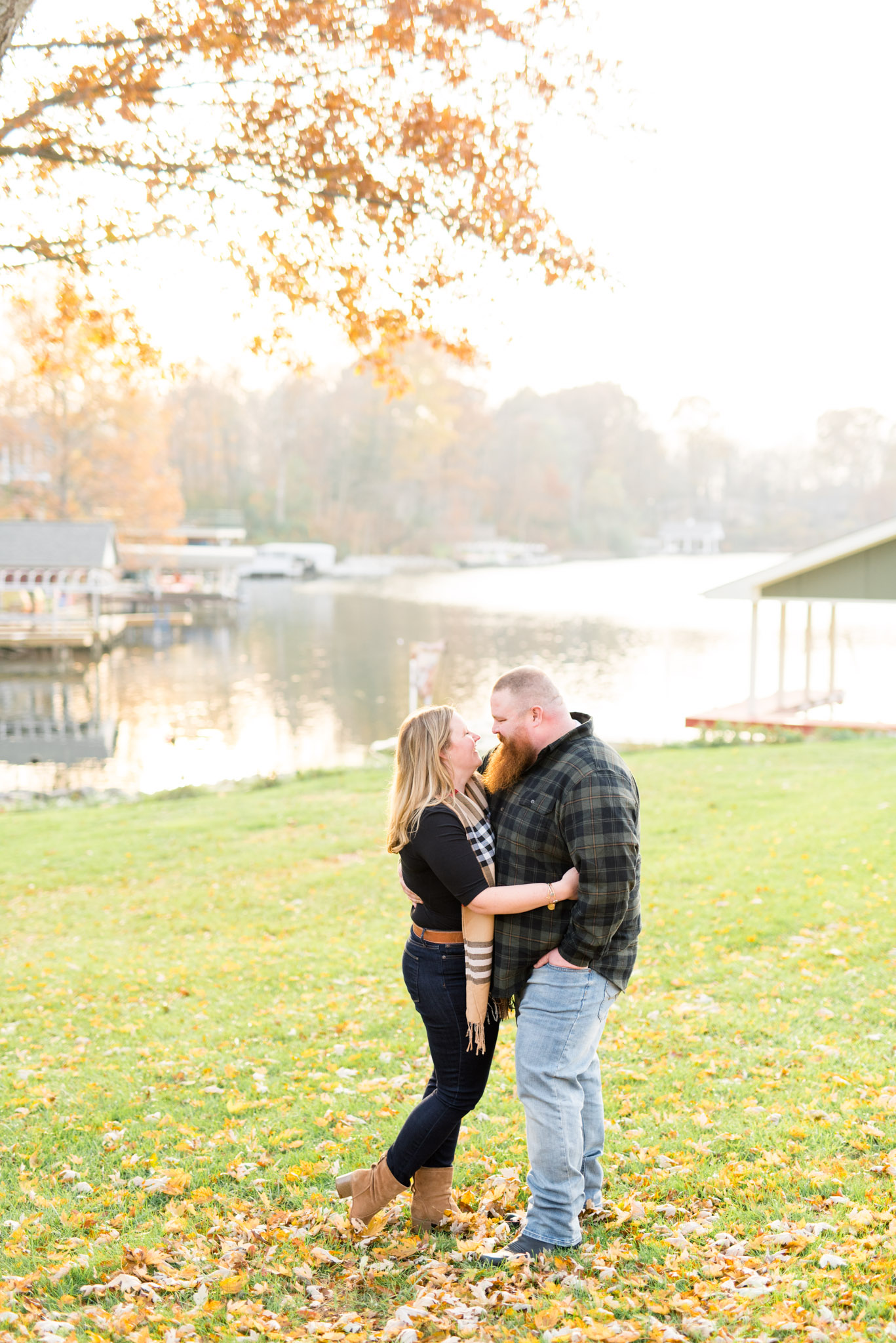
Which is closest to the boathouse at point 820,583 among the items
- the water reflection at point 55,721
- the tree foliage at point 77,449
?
the water reflection at point 55,721

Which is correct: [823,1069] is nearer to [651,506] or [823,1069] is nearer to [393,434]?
[393,434]

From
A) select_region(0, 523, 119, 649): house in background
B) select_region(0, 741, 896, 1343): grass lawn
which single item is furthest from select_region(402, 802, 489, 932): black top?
select_region(0, 523, 119, 649): house in background

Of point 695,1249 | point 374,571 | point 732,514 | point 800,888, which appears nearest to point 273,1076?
point 695,1249

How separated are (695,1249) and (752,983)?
3.44 metres

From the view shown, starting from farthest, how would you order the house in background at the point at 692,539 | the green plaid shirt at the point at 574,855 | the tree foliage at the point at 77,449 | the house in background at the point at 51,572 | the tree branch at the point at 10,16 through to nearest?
the house in background at the point at 692,539, the tree foliage at the point at 77,449, the house in background at the point at 51,572, the tree branch at the point at 10,16, the green plaid shirt at the point at 574,855

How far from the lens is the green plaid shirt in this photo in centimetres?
368

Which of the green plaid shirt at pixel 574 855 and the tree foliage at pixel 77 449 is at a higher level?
the tree foliage at pixel 77 449

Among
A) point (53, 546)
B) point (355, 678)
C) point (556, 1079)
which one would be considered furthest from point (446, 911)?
Result: point (53, 546)

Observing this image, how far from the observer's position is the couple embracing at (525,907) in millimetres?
3729

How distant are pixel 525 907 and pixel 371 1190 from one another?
1.41 meters

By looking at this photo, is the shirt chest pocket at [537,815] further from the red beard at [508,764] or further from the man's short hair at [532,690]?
the man's short hair at [532,690]

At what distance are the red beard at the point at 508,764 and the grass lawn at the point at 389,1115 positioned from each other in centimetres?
175

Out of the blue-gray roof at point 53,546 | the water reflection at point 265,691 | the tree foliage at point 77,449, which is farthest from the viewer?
the tree foliage at point 77,449

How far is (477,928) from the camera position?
3828 mm
